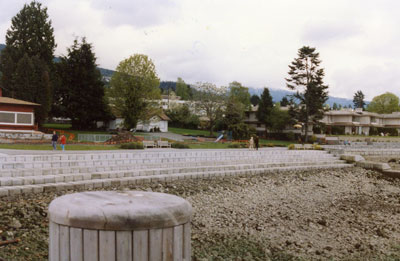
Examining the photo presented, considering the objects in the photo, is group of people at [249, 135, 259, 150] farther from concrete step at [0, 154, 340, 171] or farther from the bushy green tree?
the bushy green tree

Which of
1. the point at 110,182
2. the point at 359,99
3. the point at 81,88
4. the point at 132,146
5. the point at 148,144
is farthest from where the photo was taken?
the point at 359,99

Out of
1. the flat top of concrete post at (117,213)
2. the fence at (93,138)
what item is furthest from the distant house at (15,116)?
the flat top of concrete post at (117,213)

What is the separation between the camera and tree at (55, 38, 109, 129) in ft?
159

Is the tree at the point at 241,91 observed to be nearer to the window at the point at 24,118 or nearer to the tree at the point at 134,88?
the tree at the point at 134,88

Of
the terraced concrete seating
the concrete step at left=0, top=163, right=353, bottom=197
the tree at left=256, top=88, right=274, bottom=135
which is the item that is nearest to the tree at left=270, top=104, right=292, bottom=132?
the tree at left=256, top=88, right=274, bottom=135

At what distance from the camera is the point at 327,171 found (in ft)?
77.3

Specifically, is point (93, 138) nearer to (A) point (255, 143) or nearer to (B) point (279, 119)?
(A) point (255, 143)

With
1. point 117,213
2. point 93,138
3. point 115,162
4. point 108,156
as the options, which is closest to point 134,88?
point 93,138

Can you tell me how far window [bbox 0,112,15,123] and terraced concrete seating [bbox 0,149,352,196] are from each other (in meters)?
19.7

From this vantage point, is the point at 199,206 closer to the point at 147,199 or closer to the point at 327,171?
the point at 147,199

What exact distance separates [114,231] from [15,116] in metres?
34.6

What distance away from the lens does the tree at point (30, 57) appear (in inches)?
1585

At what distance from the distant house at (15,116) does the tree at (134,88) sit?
11095 mm

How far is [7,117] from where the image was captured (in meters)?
32.9
